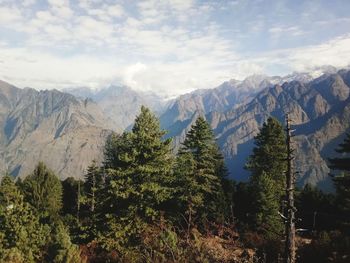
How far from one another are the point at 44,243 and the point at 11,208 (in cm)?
333

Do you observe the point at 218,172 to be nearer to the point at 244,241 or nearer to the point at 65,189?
the point at 244,241

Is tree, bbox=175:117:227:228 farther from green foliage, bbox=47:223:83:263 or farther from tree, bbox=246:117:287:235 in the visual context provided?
green foliage, bbox=47:223:83:263

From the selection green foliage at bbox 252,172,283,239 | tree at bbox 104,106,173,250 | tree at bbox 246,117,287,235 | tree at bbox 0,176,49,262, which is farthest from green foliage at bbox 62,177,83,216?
tree at bbox 0,176,49,262

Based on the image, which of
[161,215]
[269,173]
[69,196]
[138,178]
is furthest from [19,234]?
[69,196]

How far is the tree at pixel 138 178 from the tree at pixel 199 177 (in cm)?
707

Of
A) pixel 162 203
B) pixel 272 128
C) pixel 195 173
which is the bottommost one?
pixel 162 203

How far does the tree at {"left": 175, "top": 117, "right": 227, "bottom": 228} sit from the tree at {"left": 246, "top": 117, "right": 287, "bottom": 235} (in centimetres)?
435

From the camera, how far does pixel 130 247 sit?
102 ft

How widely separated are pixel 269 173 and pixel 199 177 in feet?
35.5

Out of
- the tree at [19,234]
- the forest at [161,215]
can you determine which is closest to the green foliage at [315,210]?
→ the forest at [161,215]

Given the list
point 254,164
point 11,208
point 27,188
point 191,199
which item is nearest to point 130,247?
point 11,208

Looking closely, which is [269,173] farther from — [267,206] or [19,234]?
[19,234]

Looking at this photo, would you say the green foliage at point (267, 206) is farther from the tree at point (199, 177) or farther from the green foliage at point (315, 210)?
the green foliage at point (315, 210)

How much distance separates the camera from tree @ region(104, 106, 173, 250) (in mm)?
32344
